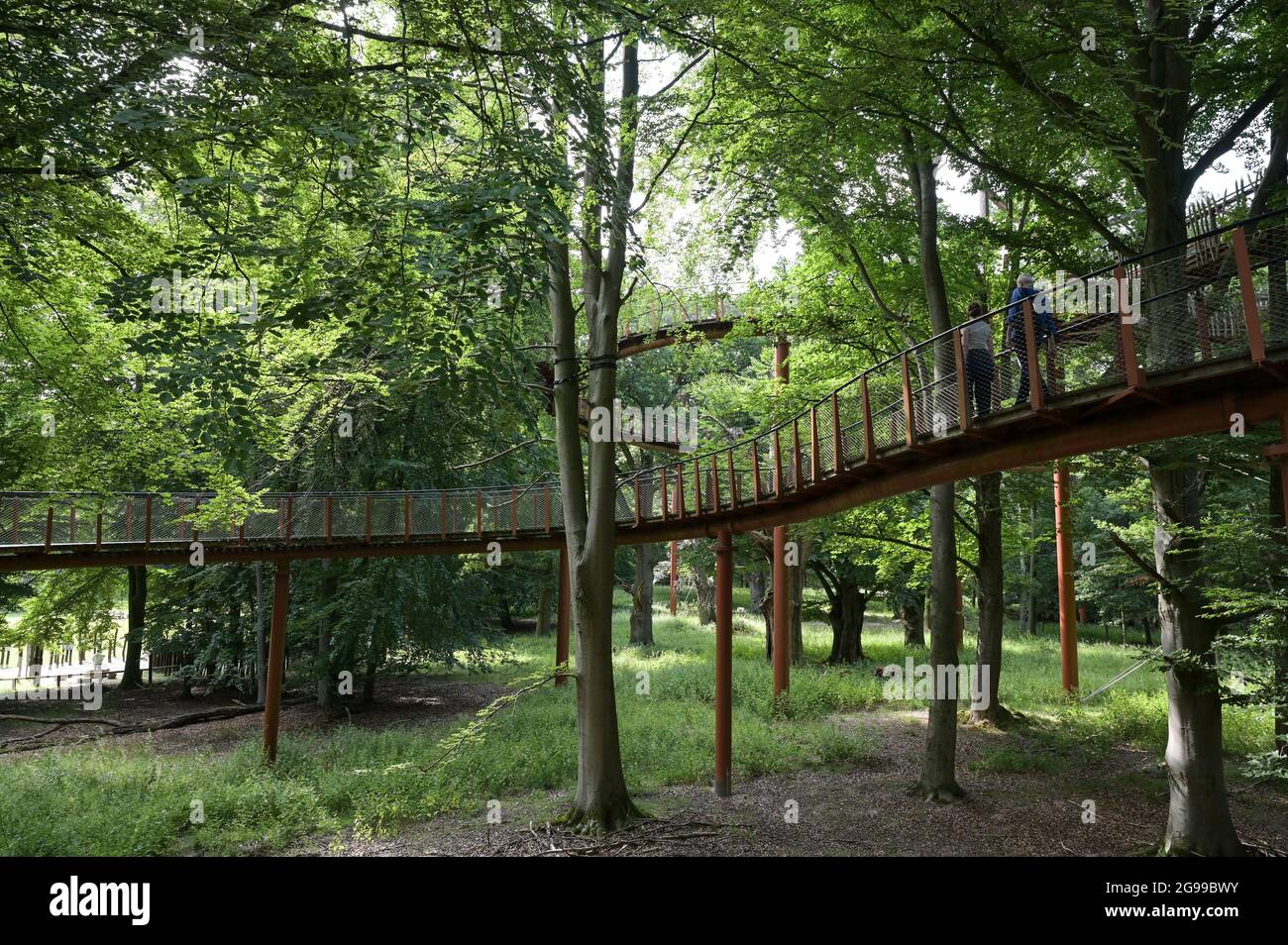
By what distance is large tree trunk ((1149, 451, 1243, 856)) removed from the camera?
25.9 ft

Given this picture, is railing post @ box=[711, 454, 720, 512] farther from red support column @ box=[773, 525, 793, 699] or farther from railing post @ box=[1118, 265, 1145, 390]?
railing post @ box=[1118, 265, 1145, 390]

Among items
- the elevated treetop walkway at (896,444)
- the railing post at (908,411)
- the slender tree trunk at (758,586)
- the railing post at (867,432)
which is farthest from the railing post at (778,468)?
the slender tree trunk at (758,586)

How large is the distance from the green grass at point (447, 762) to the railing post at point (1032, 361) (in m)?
3.47

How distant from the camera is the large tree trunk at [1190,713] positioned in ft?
25.9

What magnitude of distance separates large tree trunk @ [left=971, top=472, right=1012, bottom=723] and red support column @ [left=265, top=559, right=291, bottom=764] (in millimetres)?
12921

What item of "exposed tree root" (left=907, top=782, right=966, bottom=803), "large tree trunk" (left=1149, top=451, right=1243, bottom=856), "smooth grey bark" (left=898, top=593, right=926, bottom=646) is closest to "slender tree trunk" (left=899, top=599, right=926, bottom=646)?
"smooth grey bark" (left=898, top=593, right=926, bottom=646)

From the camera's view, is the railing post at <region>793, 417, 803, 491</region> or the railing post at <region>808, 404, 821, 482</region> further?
the railing post at <region>793, 417, 803, 491</region>

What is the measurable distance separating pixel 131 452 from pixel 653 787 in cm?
922

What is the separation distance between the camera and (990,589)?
579 inches

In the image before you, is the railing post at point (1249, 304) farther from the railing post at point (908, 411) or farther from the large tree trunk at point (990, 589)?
the large tree trunk at point (990, 589)

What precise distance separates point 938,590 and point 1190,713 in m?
3.57

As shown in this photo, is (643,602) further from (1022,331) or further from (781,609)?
(1022,331)

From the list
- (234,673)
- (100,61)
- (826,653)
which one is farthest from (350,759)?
(826,653)

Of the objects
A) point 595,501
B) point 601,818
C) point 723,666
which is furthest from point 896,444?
point 601,818
